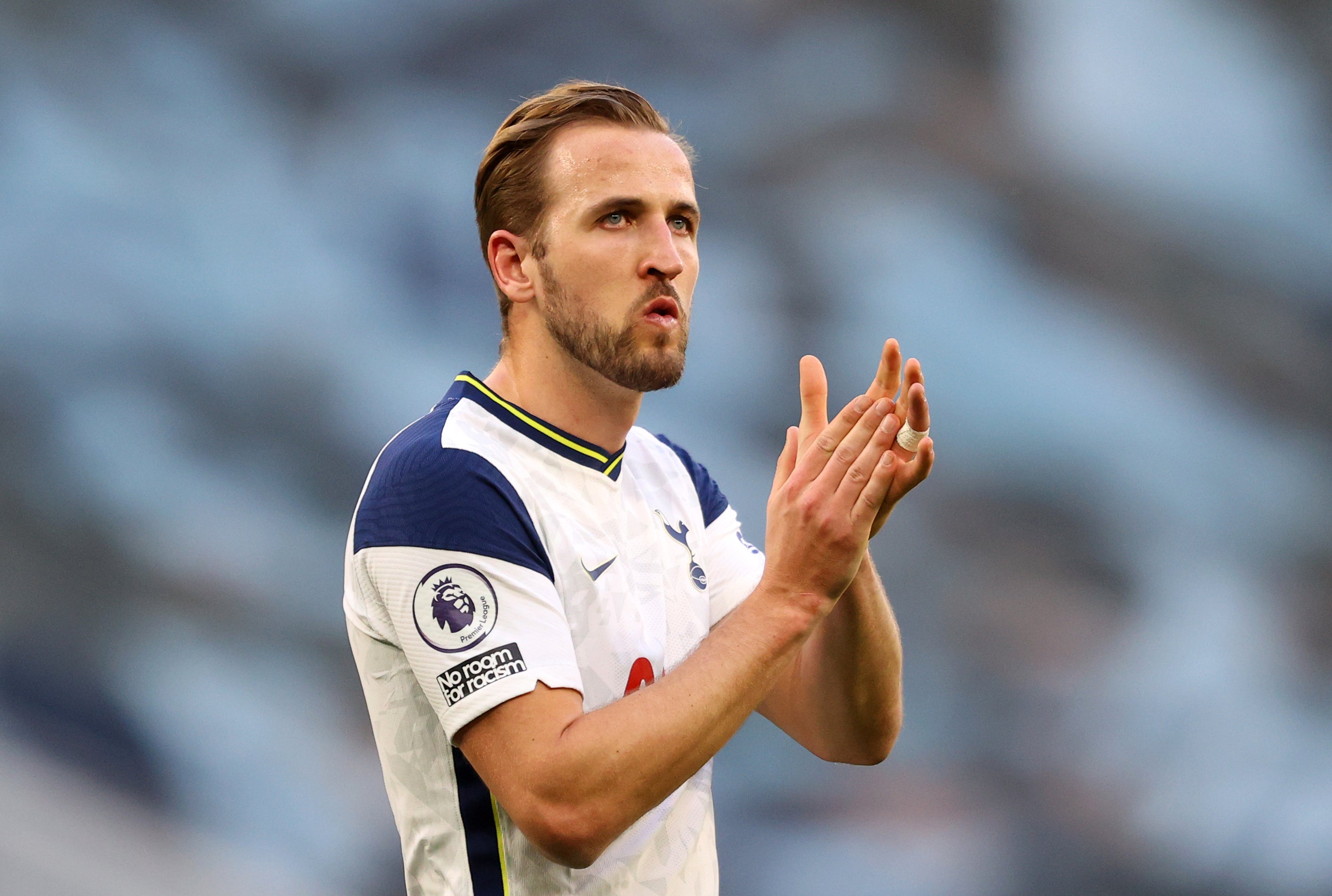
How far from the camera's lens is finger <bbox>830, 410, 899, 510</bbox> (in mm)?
1602

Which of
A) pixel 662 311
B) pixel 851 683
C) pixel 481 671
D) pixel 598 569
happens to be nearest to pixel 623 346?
pixel 662 311

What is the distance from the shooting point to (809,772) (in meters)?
3.51

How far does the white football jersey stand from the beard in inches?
5.1

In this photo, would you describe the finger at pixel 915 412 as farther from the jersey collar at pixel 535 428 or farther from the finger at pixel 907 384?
the jersey collar at pixel 535 428

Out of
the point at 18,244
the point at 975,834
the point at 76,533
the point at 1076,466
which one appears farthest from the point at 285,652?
the point at 1076,466

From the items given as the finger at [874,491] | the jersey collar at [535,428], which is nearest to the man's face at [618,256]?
the jersey collar at [535,428]

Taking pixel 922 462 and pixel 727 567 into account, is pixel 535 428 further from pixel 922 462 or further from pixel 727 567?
pixel 922 462

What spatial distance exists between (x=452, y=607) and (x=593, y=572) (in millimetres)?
257

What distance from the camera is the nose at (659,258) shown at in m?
1.87

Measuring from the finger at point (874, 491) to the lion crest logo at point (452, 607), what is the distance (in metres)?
0.53

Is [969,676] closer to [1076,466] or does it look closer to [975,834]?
[975,834]

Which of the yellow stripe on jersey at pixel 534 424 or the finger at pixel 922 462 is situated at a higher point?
the yellow stripe on jersey at pixel 534 424

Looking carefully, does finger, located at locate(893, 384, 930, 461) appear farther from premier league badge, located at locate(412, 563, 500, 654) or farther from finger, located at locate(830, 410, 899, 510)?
premier league badge, located at locate(412, 563, 500, 654)

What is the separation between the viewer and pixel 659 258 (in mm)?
1870
